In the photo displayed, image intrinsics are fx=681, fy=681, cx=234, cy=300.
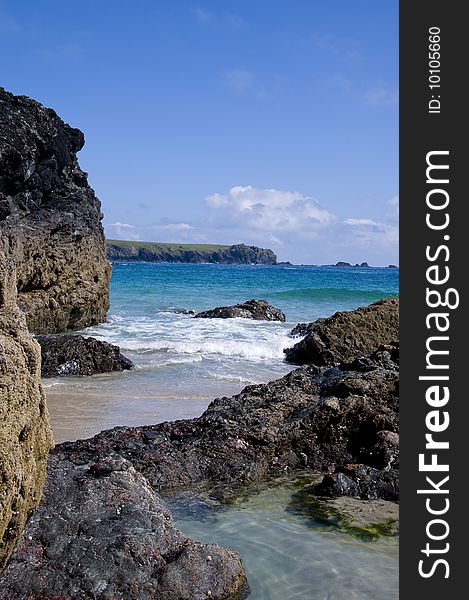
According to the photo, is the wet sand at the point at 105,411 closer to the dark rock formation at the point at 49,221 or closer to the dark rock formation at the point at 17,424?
the dark rock formation at the point at 17,424

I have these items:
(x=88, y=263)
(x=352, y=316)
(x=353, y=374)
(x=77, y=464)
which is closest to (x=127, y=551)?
(x=77, y=464)

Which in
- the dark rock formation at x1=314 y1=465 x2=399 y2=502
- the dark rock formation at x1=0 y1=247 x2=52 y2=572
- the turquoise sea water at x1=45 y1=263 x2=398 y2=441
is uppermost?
the dark rock formation at x1=0 y1=247 x2=52 y2=572

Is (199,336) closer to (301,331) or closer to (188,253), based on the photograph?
(301,331)

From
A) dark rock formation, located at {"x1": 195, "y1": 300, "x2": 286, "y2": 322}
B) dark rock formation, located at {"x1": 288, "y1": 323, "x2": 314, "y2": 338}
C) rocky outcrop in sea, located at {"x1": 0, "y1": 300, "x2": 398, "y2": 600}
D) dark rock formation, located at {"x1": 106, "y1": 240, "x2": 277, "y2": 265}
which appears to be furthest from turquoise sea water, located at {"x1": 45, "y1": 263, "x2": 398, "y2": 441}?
dark rock formation, located at {"x1": 106, "y1": 240, "x2": 277, "y2": 265}

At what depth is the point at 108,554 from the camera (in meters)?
3.52

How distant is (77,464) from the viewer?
447cm

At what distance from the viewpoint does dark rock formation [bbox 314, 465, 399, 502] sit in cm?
510

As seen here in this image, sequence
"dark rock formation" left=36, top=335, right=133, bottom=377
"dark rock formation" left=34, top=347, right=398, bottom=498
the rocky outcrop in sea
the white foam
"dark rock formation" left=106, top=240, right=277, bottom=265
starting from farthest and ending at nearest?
"dark rock formation" left=106, top=240, right=277, bottom=265 < the white foam < "dark rock formation" left=36, top=335, right=133, bottom=377 < "dark rock formation" left=34, top=347, right=398, bottom=498 < the rocky outcrop in sea

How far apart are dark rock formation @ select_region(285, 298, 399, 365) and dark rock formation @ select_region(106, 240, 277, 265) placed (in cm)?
11905

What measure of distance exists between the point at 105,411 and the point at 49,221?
11.9 meters

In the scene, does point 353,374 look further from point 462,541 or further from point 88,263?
point 88,263

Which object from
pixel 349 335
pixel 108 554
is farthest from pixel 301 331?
pixel 108 554

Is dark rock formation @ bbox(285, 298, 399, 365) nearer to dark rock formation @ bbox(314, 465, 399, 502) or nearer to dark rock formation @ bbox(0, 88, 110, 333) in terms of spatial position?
dark rock formation @ bbox(314, 465, 399, 502)

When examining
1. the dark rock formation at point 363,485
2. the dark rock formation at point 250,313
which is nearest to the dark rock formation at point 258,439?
the dark rock formation at point 363,485
